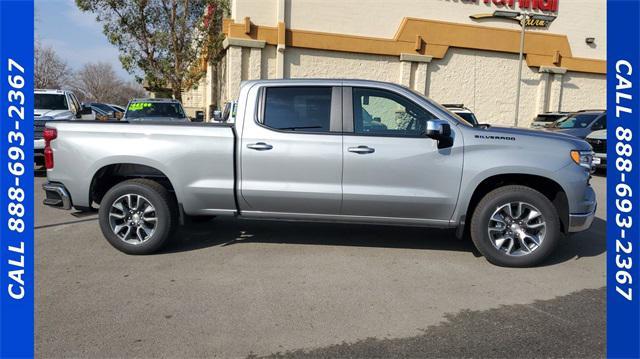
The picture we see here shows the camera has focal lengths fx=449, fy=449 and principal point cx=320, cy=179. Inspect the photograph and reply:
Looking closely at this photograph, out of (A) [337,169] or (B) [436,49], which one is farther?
(B) [436,49]

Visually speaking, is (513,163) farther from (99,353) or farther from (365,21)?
(365,21)

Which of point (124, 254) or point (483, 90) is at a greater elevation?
point (483, 90)

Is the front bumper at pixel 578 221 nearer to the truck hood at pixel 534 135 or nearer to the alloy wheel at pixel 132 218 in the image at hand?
the truck hood at pixel 534 135

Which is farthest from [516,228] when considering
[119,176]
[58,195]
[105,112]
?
[105,112]

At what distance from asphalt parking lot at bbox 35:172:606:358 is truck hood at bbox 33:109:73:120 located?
6.55m

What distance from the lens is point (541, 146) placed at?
15.1ft

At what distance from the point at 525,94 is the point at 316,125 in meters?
20.8

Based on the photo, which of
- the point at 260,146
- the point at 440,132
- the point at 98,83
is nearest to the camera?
the point at 440,132

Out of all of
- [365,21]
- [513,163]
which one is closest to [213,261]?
[513,163]

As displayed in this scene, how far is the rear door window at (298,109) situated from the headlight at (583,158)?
8.34 feet

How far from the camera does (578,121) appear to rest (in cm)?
1293

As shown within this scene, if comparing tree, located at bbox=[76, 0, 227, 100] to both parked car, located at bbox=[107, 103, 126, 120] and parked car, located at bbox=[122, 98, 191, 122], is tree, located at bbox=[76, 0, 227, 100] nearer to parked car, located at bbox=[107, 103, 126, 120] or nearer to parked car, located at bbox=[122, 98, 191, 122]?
parked car, located at bbox=[107, 103, 126, 120]

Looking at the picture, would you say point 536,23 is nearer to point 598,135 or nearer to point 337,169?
point 598,135

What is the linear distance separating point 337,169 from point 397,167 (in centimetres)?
62
